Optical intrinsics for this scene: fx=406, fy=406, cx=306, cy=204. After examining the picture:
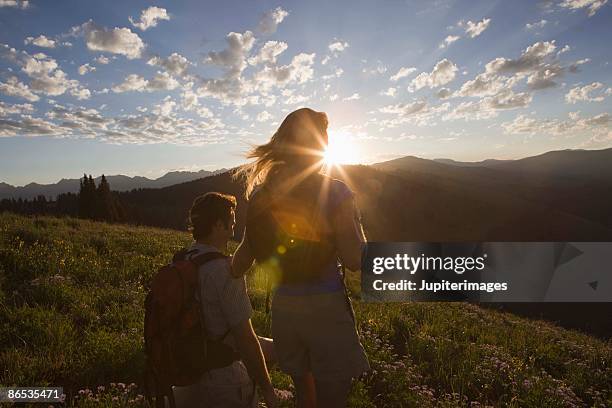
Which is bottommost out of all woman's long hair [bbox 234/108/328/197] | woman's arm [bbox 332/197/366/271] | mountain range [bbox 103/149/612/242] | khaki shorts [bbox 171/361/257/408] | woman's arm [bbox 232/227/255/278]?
mountain range [bbox 103/149/612/242]

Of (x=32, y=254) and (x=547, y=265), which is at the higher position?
(x=32, y=254)

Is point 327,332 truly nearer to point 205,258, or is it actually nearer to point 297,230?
point 297,230

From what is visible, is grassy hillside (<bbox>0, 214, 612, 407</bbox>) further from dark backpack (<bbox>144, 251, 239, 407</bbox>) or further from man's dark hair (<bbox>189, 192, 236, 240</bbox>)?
man's dark hair (<bbox>189, 192, 236, 240</bbox>)

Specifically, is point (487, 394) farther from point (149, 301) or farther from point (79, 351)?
point (79, 351)

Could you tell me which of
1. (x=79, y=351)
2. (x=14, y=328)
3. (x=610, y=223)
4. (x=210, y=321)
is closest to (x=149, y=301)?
(x=210, y=321)

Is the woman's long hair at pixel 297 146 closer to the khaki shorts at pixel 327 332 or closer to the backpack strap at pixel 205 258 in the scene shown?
the backpack strap at pixel 205 258

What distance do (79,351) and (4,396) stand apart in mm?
1146

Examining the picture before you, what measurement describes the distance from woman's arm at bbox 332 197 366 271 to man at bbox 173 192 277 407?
0.87 m

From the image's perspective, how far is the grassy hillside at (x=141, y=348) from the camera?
5.10m

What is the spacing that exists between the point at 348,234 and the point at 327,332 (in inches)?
27.1

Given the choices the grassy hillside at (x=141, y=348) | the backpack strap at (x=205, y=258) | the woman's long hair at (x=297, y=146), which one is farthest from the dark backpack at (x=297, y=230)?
the grassy hillside at (x=141, y=348)

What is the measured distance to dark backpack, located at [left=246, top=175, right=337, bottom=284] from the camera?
2.54 m

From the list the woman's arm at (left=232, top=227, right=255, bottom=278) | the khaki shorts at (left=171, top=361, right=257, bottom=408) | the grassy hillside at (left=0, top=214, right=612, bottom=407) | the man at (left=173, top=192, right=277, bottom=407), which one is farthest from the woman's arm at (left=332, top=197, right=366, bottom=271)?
the grassy hillside at (left=0, top=214, right=612, bottom=407)

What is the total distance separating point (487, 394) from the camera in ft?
19.1
